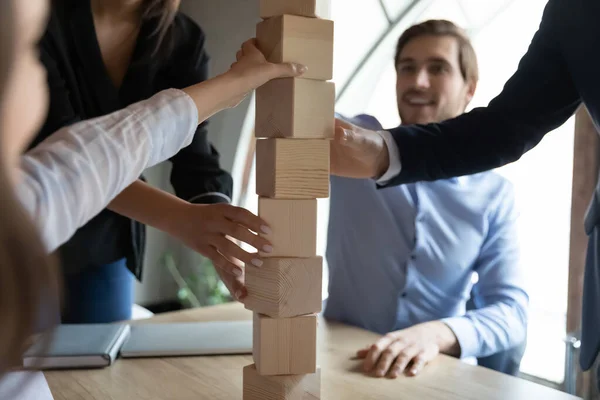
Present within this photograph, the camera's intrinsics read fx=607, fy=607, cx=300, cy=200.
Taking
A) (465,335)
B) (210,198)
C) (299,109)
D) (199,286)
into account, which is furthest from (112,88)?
(199,286)

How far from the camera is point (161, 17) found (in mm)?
1420

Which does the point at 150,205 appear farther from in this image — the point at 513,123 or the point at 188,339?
the point at 513,123

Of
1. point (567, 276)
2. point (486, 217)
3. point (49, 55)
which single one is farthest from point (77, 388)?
point (567, 276)

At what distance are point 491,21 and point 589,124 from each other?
2.25 ft

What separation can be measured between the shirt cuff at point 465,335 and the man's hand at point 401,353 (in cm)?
11

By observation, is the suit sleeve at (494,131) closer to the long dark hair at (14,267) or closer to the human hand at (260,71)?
the human hand at (260,71)

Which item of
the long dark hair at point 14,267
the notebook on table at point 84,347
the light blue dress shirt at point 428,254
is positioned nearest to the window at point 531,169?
the light blue dress shirt at point 428,254

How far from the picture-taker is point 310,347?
0.97 meters

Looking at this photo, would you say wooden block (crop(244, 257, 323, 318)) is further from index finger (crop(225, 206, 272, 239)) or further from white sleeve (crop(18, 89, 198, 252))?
white sleeve (crop(18, 89, 198, 252))

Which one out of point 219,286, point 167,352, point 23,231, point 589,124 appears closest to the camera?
point 23,231

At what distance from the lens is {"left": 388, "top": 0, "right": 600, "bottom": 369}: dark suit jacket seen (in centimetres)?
112

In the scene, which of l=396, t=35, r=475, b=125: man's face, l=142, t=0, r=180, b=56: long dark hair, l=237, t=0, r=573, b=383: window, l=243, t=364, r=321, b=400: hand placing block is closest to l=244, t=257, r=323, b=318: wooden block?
l=243, t=364, r=321, b=400: hand placing block

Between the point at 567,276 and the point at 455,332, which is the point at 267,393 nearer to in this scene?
the point at 455,332

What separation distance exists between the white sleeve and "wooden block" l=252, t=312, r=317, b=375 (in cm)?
33
